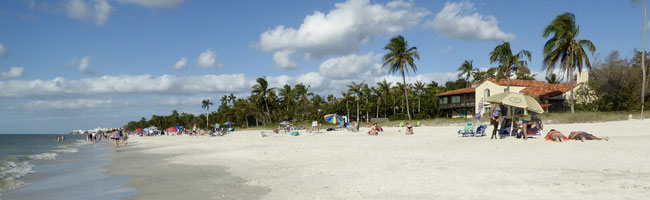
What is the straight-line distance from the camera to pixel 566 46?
2881 cm

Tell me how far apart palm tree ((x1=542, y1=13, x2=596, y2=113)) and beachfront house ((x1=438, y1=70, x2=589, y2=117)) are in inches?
244

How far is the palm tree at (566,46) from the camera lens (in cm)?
2822

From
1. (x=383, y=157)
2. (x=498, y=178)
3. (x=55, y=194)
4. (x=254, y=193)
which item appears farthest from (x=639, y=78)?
(x=55, y=194)

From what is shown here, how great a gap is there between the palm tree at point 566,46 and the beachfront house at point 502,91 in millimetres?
6207

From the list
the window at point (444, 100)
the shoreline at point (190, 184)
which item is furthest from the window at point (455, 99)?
the shoreline at point (190, 184)

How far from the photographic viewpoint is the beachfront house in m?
39.6

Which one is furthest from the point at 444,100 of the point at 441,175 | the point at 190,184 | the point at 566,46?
the point at 190,184

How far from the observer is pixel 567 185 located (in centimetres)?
632

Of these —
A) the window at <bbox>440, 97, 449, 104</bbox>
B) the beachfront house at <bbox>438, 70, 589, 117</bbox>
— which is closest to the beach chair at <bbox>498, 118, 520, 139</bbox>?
the beachfront house at <bbox>438, 70, 589, 117</bbox>

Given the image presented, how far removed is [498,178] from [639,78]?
3290 centimetres

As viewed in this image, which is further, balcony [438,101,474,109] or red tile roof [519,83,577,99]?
balcony [438,101,474,109]

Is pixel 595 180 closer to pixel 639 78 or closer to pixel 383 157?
pixel 383 157

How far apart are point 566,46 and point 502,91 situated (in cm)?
1383

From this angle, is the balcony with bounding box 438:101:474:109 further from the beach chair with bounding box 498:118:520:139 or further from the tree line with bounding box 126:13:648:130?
the beach chair with bounding box 498:118:520:139
